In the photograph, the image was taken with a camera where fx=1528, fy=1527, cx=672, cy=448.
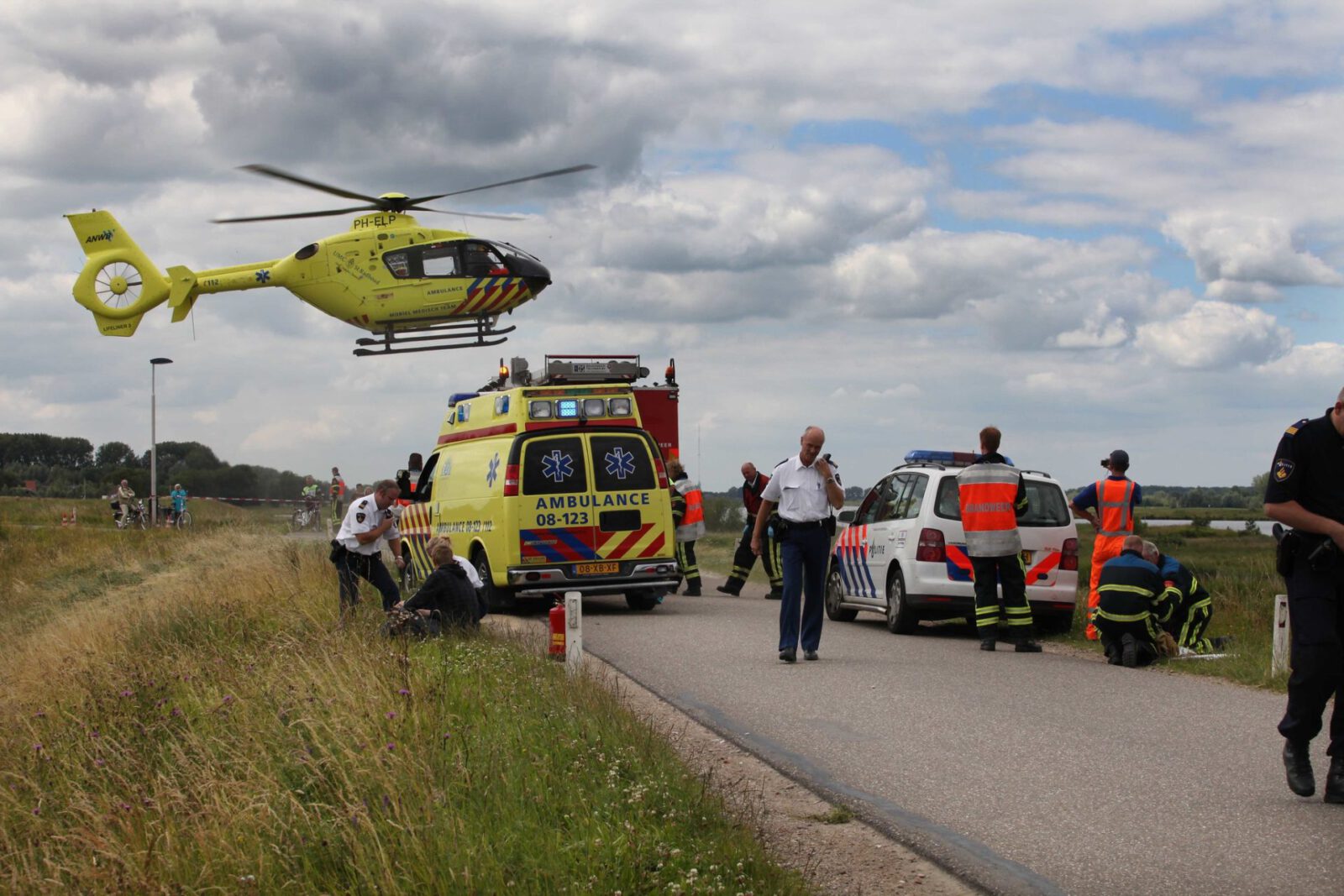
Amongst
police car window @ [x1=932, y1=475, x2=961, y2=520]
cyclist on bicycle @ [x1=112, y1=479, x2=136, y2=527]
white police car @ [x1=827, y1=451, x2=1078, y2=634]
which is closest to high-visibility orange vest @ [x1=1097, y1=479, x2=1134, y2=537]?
white police car @ [x1=827, y1=451, x2=1078, y2=634]

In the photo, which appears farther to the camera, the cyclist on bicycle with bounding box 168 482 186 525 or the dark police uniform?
the cyclist on bicycle with bounding box 168 482 186 525

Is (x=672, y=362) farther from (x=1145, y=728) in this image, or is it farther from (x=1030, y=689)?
(x=1145, y=728)

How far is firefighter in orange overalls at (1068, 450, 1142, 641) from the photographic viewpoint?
47.0 feet

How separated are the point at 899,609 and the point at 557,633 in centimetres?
447

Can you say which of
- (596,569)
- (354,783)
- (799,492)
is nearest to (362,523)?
(596,569)

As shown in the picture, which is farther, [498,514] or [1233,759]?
[498,514]

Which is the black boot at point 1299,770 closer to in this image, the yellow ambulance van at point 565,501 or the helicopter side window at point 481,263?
the yellow ambulance van at point 565,501

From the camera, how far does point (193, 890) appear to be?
5828 millimetres

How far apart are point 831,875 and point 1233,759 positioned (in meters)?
3.33

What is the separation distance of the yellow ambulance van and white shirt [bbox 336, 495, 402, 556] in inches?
85.4

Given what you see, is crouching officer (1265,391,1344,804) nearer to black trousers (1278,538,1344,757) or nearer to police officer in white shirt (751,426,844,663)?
black trousers (1278,538,1344,757)

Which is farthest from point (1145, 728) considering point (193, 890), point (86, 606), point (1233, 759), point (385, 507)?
point (86, 606)

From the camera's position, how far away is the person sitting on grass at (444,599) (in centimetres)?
1285

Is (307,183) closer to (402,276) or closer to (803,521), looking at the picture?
(402,276)
